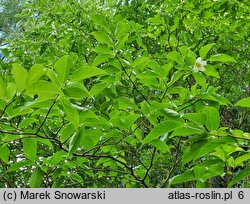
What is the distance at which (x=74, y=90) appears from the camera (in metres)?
0.83

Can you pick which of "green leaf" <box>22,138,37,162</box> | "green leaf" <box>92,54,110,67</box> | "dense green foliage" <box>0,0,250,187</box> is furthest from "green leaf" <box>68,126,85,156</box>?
"green leaf" <box>92,54,110,67</box>

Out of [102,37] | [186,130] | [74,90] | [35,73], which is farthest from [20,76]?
[102,37]

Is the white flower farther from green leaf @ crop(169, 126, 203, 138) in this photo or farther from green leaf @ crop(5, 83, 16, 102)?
green leaf @ crop(5, 83, 16, 102)

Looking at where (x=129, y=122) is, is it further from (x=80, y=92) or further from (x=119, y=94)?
(x=119, y=94)

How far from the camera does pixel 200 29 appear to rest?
7.77ft

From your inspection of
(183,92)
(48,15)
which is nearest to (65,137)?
(183,92)

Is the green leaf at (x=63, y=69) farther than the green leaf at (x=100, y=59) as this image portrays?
No

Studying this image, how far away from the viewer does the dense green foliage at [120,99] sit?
33.1 inches

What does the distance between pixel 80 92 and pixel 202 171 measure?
428 millimetres

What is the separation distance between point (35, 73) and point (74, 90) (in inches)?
4.6

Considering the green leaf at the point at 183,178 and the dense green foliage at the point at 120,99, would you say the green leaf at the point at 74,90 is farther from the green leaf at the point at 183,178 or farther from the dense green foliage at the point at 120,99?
the green leaf at the point at 183,178

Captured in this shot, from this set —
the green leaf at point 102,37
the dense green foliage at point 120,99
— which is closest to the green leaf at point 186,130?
the dense green foliage at point 120,99

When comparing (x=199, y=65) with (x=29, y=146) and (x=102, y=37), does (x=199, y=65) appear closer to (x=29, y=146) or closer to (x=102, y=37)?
(x=102, y=37)

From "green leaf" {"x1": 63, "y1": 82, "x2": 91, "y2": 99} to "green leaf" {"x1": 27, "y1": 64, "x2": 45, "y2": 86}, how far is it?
0.10 metres
